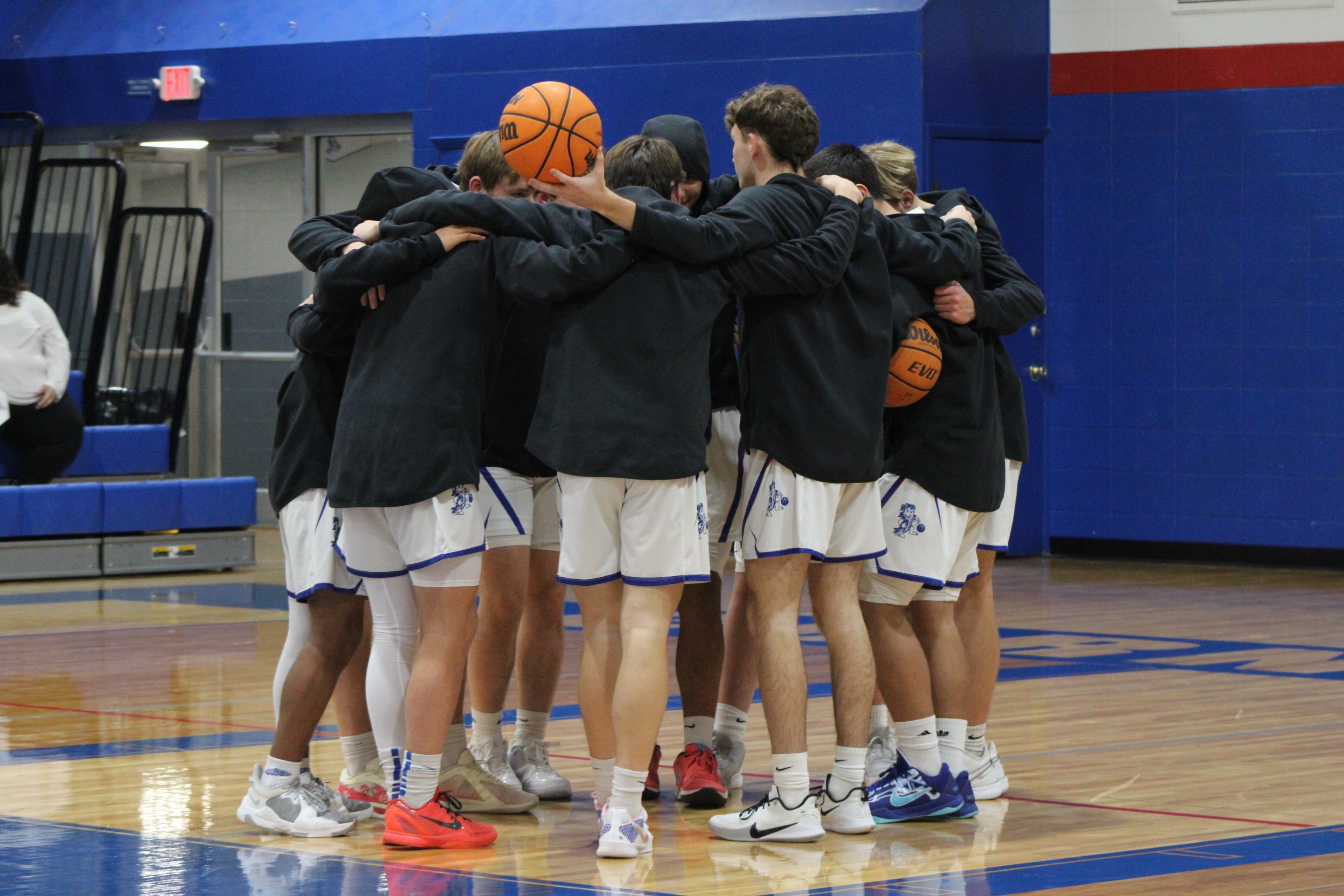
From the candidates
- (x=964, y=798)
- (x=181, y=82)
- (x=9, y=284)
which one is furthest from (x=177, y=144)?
(x=964, y=798)

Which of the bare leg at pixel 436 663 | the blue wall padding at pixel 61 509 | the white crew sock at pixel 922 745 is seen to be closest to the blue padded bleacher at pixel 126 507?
the blue wall padding at pixel 61 509

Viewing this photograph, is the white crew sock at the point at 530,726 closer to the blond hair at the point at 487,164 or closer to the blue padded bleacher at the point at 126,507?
the blond hair at the point at 487,164

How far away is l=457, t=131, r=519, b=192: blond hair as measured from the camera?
4.37m

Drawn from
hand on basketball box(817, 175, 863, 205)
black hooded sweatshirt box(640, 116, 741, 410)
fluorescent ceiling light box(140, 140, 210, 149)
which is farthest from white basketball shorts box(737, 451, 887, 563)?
fluorescent ceiling light box(140, 140, 210, 149)

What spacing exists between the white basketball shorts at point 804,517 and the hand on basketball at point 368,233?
973 mm

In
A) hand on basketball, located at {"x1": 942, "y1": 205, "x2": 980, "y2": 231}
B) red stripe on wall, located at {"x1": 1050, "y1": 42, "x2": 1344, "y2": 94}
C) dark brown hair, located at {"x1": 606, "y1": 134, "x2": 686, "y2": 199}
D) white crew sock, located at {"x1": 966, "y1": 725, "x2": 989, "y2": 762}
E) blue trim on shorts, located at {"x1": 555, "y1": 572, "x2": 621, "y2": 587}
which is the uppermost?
red stripe on wall, located at {"x1": 1050, "y1": 42, "x2": 1344, "y2": 94}

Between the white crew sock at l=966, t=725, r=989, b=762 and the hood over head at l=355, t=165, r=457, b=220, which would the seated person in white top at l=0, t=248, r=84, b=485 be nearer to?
the hood over head at l=355, t=165, r=457, b=220

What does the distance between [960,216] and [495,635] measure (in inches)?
61.4

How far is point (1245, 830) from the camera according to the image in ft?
14.0

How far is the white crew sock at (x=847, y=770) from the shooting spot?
14.1ft

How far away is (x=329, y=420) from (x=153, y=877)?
111 centimetres

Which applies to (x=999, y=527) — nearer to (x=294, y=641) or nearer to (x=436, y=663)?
(x=436, y=663)

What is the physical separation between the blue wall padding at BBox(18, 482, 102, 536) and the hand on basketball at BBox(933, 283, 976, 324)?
6.79m

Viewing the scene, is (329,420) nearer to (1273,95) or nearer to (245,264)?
(1273,95)
